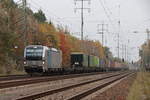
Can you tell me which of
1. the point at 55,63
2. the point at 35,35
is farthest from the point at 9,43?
the point at 35,35

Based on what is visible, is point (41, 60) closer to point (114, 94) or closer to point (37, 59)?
point (37, 59)

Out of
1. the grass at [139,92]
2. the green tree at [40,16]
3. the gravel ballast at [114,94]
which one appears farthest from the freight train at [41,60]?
the green tree at [40,16]

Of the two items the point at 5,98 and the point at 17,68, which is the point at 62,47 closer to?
the point at 17,68

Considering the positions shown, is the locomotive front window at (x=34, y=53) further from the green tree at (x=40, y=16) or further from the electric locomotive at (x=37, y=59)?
the green tree at (x=40, y=16)

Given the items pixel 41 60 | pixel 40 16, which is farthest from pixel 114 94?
pixel 40 16

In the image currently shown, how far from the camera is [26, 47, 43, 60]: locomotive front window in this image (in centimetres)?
4053

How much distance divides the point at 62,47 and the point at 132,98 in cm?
7425

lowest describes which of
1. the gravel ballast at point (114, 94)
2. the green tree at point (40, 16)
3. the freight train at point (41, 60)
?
the gravel ballast at point (114, 94)

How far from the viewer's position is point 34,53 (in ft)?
133

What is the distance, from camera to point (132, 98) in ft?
59.7

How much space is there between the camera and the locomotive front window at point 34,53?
133 feet

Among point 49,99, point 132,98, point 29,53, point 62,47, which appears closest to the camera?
point 49,99

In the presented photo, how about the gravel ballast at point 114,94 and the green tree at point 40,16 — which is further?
the green tree at point 40,16

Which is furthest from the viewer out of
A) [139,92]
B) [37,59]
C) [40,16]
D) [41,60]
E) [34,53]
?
[40,16]
